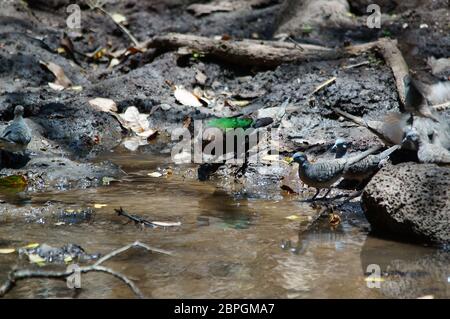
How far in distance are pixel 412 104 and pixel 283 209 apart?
1.74 metres

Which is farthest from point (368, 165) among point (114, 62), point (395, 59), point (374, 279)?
point (114, 62)

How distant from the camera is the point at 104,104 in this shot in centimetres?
902

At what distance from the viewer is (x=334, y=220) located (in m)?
5.50

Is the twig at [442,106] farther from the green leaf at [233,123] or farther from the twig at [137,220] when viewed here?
the twig at [137,220]

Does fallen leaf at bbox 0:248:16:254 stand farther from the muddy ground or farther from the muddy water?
the muddy ground

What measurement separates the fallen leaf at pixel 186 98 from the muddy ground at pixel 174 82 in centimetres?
9

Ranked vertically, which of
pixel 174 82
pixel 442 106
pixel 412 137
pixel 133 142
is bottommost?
pixel 133 142

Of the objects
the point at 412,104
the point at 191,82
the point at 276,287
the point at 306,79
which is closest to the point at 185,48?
the point at 191,82

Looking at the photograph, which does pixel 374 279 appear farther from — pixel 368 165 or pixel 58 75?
pixel 58 75

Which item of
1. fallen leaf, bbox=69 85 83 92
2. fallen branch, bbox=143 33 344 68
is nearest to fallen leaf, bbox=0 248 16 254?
fallen leaf, bbox=69 85 83 92

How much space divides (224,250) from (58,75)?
6.10m

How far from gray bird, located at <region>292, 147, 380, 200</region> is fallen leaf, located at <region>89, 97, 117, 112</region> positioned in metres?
3.69

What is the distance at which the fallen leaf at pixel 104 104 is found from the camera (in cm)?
895
